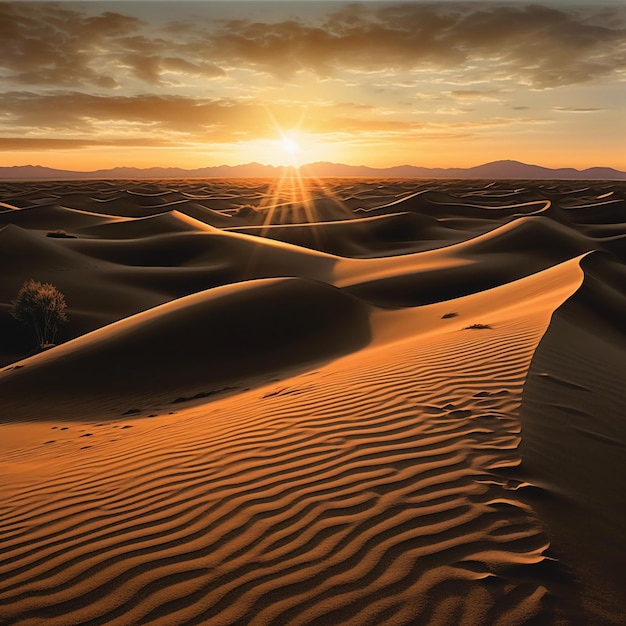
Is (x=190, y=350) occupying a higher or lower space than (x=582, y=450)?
lower

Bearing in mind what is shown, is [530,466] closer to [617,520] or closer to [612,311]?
[617,520]

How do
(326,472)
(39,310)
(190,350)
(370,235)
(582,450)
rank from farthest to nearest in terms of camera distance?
(370,235) < (39,310) < (190,350) < (582,450) < (326,472)

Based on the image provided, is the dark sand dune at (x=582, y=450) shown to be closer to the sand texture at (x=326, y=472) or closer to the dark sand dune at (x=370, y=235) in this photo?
the sand texture at (x=326, y=472)

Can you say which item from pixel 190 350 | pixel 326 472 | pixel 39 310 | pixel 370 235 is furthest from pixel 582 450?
pixel 370 235

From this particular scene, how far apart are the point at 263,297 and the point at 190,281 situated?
41.4ft

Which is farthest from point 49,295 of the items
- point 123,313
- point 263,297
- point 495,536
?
point 495,536

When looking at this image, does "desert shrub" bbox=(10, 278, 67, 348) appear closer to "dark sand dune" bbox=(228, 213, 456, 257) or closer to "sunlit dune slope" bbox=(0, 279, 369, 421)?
"sunlit dune slope" bbox=(0, 279, 369, 421)

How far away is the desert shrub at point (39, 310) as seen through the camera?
17766mm

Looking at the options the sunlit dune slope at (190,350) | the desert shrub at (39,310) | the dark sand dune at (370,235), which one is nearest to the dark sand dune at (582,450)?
the sunlit dune slope at (190,350)

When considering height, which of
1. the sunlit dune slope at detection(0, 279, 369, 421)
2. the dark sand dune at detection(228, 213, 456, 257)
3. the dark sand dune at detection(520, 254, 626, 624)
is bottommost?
the sunlit dune slope at detection(0, 279, 369, 421)

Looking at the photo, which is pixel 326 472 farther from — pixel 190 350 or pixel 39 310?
pixel 39 310

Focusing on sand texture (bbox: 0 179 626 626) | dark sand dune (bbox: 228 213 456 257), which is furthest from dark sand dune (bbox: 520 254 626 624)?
dark sand dune (bbox: 228 213 456 257)

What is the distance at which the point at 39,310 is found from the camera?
17.8m

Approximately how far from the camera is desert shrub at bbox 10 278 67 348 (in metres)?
17.8
